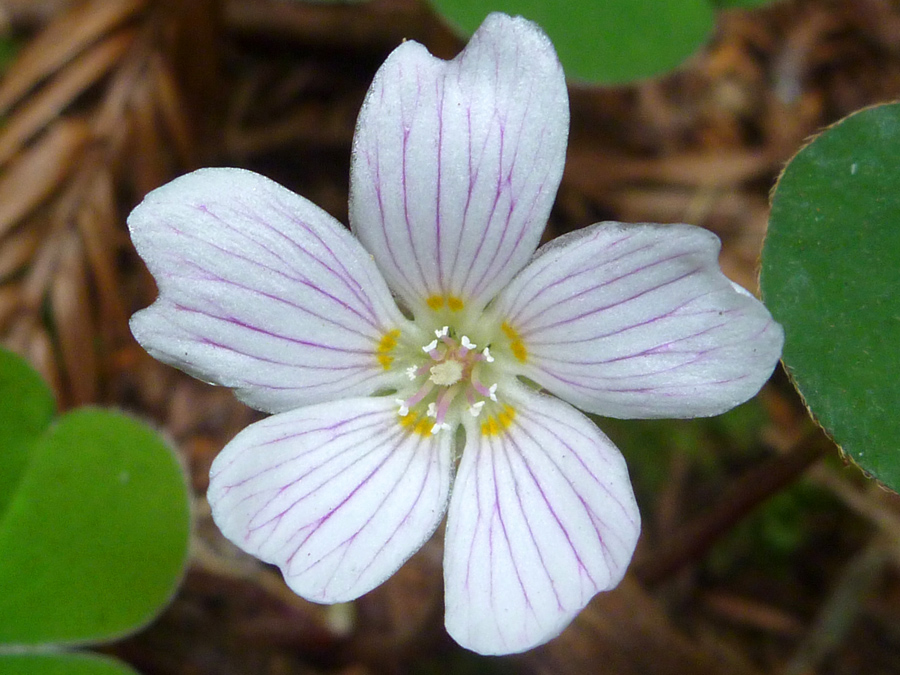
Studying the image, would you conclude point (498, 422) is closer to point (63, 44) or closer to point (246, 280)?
point (246, 280)

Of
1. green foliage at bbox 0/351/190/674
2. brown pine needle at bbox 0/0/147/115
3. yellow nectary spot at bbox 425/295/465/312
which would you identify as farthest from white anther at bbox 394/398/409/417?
brown pine needle at bbox 0/0/147/115

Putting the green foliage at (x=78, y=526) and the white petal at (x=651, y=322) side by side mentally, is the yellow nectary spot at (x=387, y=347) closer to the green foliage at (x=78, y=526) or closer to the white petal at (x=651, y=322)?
the white petal at (x=651, y=322)

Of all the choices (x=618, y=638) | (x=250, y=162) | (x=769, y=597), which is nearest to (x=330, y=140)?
(x=250, y=162)

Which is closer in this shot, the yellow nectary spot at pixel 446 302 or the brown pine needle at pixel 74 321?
the yellow nectary spot at pixel 446 302

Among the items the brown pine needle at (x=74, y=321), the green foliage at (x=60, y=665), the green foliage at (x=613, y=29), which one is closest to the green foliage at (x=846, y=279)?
the green foliage at (x=613, y=29)

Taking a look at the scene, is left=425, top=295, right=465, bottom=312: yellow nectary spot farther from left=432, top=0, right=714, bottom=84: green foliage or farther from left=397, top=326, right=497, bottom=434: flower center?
left=432, top=0, right=714, bottom=84: green foliage

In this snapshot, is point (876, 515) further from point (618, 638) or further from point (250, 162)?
point (250, 162)
